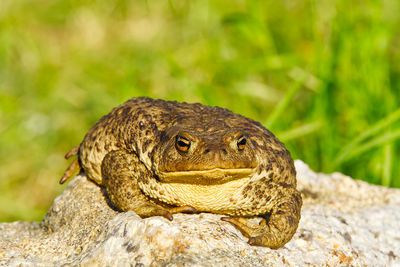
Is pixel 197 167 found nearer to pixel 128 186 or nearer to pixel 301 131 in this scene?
pixel 128 186

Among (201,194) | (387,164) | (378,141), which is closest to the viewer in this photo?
(201,194)

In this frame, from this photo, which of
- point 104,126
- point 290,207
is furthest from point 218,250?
point 104,126

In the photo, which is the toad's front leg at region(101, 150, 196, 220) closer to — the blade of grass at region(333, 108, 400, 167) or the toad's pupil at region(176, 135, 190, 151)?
the toad's pupil at region(176, 135, 190, 151)

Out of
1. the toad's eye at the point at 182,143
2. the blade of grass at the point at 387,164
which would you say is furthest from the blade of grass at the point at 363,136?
the toad's eye at the point at 182,143

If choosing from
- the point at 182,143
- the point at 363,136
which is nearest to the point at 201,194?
the point at 182,143

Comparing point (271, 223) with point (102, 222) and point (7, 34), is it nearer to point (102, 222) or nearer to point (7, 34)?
point (102, 222)

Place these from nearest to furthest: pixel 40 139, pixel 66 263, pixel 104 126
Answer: pixel 66 263 < pixel 104 126 < pixel 40 139

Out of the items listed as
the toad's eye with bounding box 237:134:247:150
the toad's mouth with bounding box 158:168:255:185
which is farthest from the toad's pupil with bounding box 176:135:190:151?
the toad's eye with bounding box 237:134:247:150
